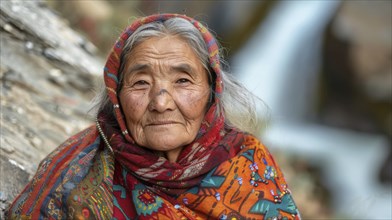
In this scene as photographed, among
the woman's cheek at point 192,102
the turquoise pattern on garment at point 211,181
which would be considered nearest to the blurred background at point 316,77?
the woman's cheek at point 192,102

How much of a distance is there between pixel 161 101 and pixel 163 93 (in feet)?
0.12

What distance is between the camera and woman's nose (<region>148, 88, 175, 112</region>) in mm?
2381

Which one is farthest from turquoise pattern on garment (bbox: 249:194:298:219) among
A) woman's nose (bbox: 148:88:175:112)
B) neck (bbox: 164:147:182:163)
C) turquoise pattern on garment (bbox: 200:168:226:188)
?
woman's nose (bbox: 148:88:175:112)

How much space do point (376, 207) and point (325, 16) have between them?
3.85 m

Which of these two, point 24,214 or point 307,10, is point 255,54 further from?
point 24,214

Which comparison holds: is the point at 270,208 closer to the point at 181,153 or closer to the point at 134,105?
the point at 181,153

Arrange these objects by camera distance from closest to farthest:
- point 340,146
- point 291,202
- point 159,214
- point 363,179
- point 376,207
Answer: point 159,214
point 291,202
point 376,207
point 363,179
point 340,146

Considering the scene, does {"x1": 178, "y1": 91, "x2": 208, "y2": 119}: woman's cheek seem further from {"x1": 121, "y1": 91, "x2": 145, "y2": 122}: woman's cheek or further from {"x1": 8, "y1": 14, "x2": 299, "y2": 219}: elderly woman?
{"x1": 121, "y1": 91, "x2": 145, "y2": 122}: woman's cheek

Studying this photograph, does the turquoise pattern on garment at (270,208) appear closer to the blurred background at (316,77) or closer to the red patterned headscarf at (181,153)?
the red patterned headscarf at (181,153)

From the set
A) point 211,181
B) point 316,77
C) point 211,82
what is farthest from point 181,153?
point 316,77

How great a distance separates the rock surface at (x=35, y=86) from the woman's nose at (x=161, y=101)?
2.89 ft

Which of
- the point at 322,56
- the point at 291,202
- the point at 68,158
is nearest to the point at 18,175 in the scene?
the point at 68,158

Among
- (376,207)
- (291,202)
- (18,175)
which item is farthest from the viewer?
(376,207)

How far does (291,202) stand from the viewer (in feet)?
8.39
